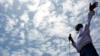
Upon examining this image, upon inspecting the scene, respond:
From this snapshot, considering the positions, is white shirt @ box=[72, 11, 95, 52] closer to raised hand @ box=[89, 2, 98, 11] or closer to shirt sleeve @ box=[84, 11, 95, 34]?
shirt sleeve @ box=[84, 11, 95, 34]

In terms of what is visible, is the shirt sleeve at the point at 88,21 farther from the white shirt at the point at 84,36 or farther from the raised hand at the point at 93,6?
the raised hand at the point at 93,6

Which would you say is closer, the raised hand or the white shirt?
the raised hand

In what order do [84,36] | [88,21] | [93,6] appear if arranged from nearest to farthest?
[93,6]
[88,21]
[84,36]

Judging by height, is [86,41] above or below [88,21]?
below

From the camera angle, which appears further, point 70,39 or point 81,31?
point 70,39

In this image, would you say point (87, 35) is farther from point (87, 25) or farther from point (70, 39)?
point (70, 39)

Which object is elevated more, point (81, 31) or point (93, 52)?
point (81, 31)

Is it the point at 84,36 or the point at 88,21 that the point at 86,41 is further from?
the point at 88,21

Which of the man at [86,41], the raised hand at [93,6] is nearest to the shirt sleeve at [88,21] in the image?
the man at [86,41]

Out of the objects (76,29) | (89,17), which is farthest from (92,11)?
(76,29)

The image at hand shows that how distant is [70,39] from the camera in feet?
32.3

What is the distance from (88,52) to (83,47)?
0.29 metres

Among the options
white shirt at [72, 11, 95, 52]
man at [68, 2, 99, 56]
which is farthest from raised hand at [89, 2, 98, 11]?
white shirt at [72, 11, 95, 52]

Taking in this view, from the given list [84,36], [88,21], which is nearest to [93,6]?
[88,21]
